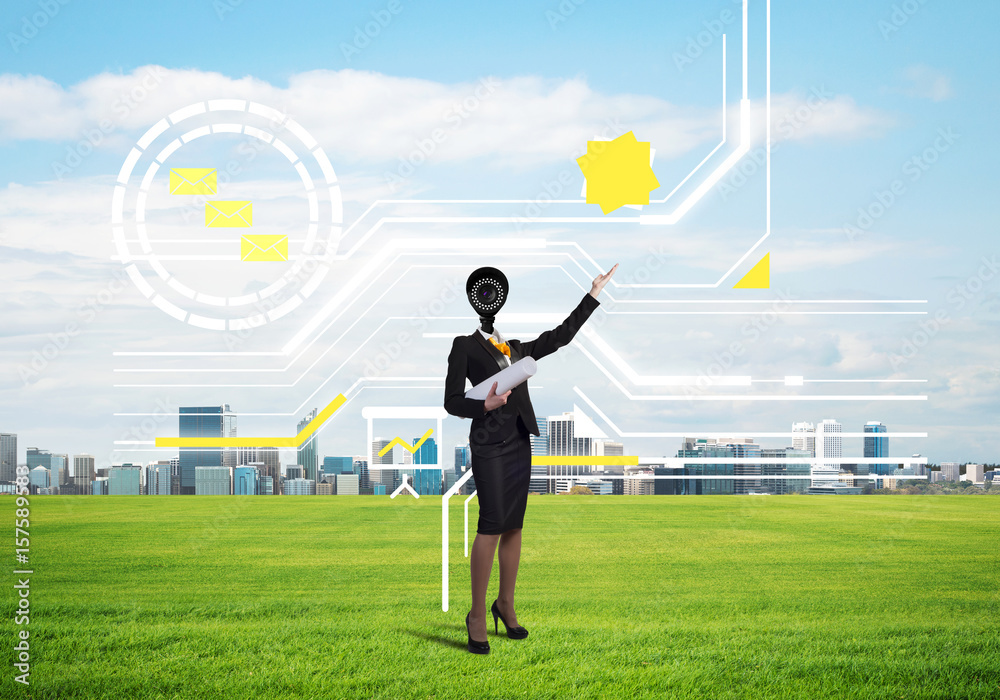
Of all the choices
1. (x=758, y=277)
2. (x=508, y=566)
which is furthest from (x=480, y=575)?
(x=758, y=277)

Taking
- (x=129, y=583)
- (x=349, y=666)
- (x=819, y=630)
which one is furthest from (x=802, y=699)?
(x=129, y=583)

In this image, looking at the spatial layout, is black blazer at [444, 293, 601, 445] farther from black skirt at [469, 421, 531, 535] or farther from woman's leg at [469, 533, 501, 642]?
woman's leg at [469, 533, 501, 642]

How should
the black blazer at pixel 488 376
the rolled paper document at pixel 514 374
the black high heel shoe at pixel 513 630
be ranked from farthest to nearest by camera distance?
the black high heel shoe at pixel 513 630, the black blazer at pixel 488 376, the rolled paper document at pixel 514 374

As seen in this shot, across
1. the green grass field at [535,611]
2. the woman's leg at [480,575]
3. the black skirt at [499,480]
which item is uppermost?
the black skirt at [499,480]

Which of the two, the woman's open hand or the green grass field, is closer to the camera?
the green grass field

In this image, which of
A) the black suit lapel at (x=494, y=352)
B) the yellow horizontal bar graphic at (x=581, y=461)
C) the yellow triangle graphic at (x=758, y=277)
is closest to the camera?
the black suit lapel at (x=494, y=352)

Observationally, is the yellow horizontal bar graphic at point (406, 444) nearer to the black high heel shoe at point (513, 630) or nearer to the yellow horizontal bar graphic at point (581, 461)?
the yellow horizontal bar graphic at point (581, 461)

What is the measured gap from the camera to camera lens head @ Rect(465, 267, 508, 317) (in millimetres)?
5637

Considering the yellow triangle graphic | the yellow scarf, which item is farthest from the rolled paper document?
the yellow triangle graphic

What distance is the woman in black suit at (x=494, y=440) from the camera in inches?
215

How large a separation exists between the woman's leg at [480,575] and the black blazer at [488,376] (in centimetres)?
70

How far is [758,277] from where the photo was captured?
10383 mm

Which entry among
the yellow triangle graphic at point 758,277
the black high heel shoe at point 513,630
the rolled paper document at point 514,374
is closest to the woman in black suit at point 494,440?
the rolled paper document at point 514,374

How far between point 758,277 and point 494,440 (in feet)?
20.3
